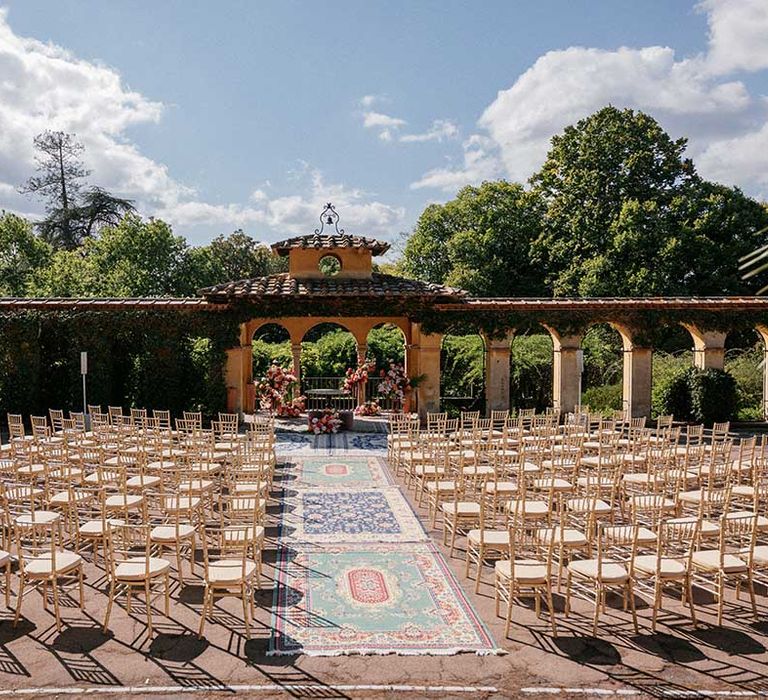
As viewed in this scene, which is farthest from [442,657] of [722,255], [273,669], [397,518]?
[722,255]

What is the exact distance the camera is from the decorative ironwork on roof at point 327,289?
1988 cm

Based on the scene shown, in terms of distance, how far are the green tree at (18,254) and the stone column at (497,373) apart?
24016 mm

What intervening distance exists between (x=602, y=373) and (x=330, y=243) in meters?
10.8

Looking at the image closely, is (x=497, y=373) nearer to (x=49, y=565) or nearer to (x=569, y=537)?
(x=569, y=537)

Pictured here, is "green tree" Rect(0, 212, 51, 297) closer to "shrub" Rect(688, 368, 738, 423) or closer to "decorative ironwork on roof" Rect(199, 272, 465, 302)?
"decorative ironwork on roof" Rect(199, 272, 465, 302)

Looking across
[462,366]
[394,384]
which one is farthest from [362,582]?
[462,366]

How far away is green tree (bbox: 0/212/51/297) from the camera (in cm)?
3309

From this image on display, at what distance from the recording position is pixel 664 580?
22.0 feet

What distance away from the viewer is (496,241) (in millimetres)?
34562

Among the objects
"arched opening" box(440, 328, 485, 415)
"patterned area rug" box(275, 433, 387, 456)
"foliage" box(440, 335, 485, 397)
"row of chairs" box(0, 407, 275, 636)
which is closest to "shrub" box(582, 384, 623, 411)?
"arched opening" box(440, 328, 485, 415)

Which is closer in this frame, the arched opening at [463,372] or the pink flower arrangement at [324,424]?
the pink flower arrangement at [324,424]

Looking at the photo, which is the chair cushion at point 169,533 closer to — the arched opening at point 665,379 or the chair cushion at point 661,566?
the chair cushion at point 661,566

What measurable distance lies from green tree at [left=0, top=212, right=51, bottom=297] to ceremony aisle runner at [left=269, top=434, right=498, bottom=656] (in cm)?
2691

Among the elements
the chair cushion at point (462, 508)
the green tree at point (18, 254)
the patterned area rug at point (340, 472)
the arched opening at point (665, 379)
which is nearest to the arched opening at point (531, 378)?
the arched opening at point (665, 379)
